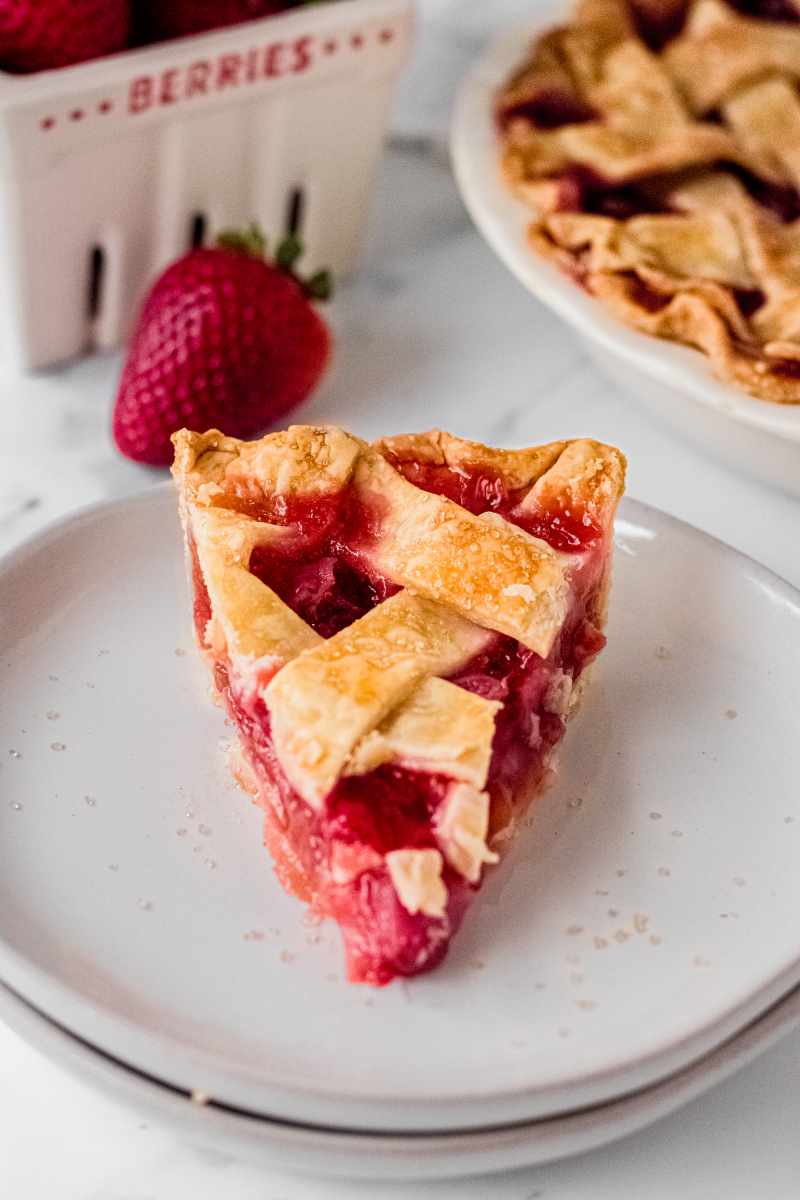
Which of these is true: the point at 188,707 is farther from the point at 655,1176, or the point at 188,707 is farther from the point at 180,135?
the point at 180,135

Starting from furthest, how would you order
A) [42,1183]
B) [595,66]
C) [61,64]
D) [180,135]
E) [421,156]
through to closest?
[421,156] < [595,66] < [180,135] < [61,64] < [42,1183]

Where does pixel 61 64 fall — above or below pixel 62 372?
above

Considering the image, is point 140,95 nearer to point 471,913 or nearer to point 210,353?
point 210,353

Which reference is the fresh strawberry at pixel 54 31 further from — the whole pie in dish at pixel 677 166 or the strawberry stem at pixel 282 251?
the whole pie in dish at pixel 677 166

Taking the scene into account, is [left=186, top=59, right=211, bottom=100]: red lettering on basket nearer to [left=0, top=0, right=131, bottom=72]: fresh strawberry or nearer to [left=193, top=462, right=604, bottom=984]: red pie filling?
[left=0, top=0, right=131, bottom=72]: fresh strawberry

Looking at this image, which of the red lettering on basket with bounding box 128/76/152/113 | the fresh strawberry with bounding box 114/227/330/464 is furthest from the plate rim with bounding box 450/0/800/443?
the red lettering on basket with bounding box 128/76/152/113

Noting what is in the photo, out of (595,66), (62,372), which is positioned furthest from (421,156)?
(62,372)

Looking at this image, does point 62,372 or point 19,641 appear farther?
point 62,372
